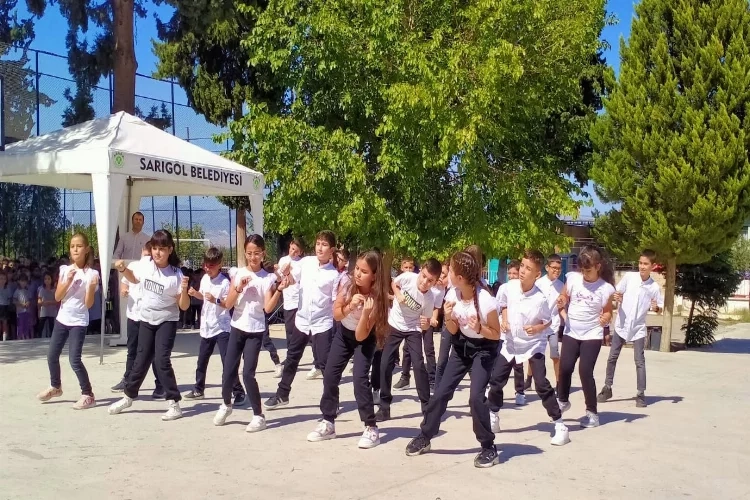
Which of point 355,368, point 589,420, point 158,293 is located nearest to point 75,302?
point 158,293

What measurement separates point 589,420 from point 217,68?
12.8 metres

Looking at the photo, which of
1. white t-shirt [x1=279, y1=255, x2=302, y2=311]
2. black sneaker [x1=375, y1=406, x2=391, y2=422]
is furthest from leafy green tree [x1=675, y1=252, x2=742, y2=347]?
black sneaker [x1=375, y1=406, x2=391, y2=422]

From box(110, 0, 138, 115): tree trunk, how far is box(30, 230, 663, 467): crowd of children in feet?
24.6

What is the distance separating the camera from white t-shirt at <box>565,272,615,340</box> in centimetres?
759

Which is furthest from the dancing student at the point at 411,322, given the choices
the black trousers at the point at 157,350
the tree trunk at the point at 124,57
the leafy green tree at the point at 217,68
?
the leafy green tree at the point at 217,68

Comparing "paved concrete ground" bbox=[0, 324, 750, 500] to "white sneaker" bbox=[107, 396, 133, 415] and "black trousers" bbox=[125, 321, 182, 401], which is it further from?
"black trousers" bbox=[125, 321, 182, 401]

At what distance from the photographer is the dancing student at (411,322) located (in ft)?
22.7

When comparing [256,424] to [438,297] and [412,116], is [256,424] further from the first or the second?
[412,116]

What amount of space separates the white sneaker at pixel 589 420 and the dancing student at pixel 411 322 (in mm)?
1595

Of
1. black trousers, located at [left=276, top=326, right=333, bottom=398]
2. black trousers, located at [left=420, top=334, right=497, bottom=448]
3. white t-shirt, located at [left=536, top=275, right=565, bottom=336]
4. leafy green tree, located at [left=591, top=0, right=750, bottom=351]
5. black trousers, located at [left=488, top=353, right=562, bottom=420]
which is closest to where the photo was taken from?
black trousers, located at [left=420, top=334, right=497, bottom=448]

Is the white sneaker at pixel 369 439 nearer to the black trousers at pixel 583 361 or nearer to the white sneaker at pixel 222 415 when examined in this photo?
the white sneaker at pixel 222 415

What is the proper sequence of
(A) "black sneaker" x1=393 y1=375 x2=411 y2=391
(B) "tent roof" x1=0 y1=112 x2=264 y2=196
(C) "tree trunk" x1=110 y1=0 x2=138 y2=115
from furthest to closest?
1. (C) "tree trunk" x1=110 y1=0 x2=138 y2=115
2. (B) "tent roof" x1=0 y1=112 x2=264 y2=196
3. (A) "black sneaker" x1=393 y1=375 x2=411 y2=391

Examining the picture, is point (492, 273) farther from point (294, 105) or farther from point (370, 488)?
point (370, 488)

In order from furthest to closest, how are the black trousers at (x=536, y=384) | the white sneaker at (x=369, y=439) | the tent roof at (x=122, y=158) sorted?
the tent roof at (x=122, y=158)
the black trousers at (x=536, y=384)
the white sneaker at (x=369, y=439)
